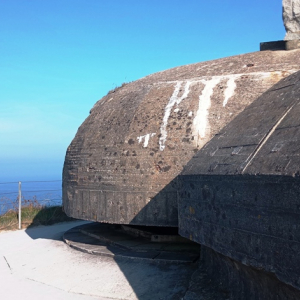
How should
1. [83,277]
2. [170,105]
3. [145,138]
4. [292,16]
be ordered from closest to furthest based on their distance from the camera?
1. [83,277]
2. [145,138]
3. [170,105]
4. [292,16]

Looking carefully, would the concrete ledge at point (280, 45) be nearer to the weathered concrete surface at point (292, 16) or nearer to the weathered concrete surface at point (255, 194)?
the weathered concrete surface at point (292, 16)

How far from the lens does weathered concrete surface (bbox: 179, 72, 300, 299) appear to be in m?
2.09

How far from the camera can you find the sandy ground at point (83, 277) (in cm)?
406

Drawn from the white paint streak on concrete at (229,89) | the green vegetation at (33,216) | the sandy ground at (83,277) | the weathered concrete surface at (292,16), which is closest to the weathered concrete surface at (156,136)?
the white paint streak on concrete at (229,89)

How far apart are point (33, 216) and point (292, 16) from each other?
25.9 feet

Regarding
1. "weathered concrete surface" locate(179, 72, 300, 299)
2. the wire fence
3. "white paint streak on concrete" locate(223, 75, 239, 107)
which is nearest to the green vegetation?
the wire fence

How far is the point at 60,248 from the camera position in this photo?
609 centimetres

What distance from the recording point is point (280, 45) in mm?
5863

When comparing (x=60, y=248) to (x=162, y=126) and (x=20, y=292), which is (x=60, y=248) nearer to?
(x=20, y=292)

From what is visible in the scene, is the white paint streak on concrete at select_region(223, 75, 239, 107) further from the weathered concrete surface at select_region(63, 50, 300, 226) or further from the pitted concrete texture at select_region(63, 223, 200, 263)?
the pitted concrete texture at select_region(63, 223, 200, 263)

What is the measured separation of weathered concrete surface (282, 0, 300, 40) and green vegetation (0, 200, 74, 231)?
679 centimetres

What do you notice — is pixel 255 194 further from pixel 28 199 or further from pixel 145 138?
pixel 28 199

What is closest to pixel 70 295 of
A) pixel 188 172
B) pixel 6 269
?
pixel 6 269

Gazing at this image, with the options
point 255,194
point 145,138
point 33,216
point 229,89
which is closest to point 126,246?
point 145,138
